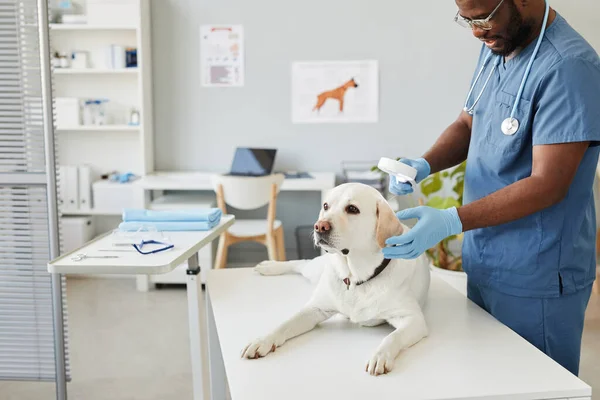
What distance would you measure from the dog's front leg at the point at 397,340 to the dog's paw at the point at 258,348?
0.71 feet

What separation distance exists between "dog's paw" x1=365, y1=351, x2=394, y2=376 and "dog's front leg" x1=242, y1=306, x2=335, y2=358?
0.22 m

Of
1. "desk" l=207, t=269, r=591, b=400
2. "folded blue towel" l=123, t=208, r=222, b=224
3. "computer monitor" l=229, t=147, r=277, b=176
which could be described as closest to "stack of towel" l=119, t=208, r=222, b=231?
"folded blue towel" l=123, t=208, r=222, b=224

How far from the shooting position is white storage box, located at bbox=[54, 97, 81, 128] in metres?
4.27

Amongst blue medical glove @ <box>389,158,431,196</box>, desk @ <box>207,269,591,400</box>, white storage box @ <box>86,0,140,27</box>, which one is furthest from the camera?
white storage box @ <box>86,0,140,27</box>

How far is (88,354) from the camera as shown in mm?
3035

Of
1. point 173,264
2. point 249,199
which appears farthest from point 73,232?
point 173,264

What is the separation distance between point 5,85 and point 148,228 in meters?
0.78

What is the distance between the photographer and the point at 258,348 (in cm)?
130

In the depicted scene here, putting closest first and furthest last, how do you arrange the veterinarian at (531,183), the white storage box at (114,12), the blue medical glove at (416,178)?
the veterinarian at (531,183) < the blue medical glove at (416,178) < the white storage box at (114,12)

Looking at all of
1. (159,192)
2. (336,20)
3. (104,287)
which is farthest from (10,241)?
(336,20)

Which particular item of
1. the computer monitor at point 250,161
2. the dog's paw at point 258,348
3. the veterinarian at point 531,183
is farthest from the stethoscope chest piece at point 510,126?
the computer monitor at point 250,161

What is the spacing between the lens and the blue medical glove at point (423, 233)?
137 centimetres

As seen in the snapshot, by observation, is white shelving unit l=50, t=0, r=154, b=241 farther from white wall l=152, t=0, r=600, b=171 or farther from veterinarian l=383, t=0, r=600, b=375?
veterinarian l=383, t=0, r=600, b=375

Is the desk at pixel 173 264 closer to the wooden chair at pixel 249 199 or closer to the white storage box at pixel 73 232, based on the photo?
the wooden chair at pixel 249 199
